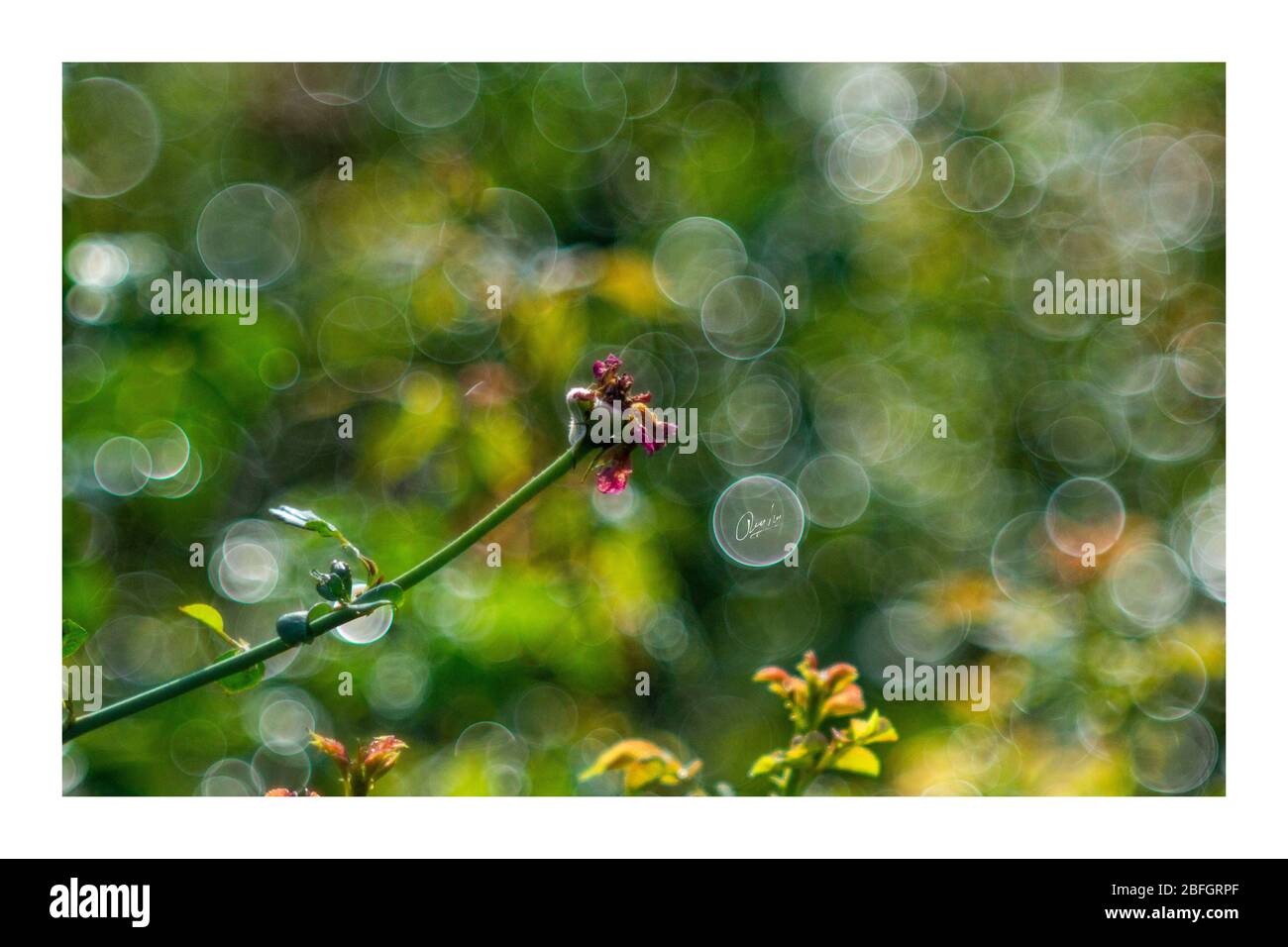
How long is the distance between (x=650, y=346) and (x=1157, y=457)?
1.01 m

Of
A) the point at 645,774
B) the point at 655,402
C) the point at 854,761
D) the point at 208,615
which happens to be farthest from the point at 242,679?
the point at 655,402

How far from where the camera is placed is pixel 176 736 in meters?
1.66

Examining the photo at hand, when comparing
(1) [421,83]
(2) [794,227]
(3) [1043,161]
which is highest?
(1) [421,83]

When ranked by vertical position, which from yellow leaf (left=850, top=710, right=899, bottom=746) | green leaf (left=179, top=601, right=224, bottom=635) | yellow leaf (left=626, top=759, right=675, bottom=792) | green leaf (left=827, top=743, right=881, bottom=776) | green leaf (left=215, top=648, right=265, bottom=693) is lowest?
yellow leaf (left=626, top=759, right=675, bottom=792)

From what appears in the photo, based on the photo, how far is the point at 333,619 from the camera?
0.71 m

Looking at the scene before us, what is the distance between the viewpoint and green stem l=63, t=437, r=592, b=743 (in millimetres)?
678

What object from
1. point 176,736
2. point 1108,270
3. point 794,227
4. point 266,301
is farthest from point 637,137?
point 176,736

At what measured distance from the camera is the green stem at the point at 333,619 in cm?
68

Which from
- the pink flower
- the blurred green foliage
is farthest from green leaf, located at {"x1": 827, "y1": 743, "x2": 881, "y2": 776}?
the blurred green foliage

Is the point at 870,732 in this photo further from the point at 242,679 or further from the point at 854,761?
the point at 242,679

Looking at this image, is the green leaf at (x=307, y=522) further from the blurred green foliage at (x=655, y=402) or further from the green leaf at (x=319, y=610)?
the blurred green foliage at (x=655, y=402)

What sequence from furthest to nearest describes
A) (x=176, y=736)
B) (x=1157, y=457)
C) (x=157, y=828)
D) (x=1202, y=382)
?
(x=1157, y=457), (x=1202, y=382), (x=176, y=736), (x=157, y=828)

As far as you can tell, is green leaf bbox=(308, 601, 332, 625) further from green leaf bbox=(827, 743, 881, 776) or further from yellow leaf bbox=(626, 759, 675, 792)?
green leaf bbox=(827, 743, 881, 776)

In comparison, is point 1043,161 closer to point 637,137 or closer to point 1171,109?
point 1171,109
